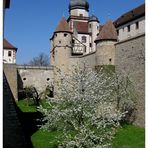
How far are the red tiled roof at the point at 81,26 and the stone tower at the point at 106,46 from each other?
707 inches

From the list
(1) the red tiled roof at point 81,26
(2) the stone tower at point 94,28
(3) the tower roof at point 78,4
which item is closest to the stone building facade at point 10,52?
(1) the red tiled roof at point 81,26

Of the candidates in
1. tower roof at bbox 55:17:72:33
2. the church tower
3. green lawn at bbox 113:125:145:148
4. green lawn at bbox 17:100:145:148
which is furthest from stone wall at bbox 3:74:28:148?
tower roof at bbox 55:17:72:33

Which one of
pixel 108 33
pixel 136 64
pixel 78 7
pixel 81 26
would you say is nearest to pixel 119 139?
pixel 136 64

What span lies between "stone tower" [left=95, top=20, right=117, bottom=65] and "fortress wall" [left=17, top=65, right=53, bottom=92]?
35.0 ft

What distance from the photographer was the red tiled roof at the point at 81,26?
128ft

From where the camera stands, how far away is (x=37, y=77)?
3102cm

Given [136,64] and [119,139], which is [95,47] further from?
[119,139]

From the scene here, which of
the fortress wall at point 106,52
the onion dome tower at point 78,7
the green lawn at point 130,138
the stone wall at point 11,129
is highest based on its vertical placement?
the onion dome tower at point 78,7

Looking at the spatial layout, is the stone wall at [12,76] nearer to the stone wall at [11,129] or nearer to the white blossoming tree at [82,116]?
the stone wall at [11,129]

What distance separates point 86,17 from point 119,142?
31926 mm

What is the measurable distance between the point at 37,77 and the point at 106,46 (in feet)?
40.2

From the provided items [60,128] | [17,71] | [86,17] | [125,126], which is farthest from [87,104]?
[86,17]

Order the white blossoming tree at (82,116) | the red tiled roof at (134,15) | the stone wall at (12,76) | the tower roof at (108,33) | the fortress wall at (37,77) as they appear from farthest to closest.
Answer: the fortress wall at (37,77) → the red tiled roof at (134,15) → the stone wall at (12,76) → the tower roof at (108,33) → the white blossoming tree at (82,116)

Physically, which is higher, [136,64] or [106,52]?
→ [106,52]
